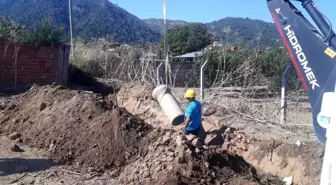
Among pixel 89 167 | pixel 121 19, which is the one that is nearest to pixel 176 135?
pixel 89 167

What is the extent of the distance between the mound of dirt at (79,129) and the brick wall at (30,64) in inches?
184

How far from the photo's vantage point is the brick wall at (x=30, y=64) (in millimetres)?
15336

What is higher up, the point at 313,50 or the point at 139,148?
the point at 313,50

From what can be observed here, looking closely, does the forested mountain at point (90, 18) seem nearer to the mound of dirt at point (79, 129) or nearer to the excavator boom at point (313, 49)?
the mound of dirt at point (79, 129)

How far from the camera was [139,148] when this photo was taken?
24.7ft

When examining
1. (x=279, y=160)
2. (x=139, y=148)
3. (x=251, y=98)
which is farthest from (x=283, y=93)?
(x=139, y=148)

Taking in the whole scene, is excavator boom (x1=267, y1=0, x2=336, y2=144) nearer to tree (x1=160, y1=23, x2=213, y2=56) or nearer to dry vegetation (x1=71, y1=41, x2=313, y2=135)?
dry vegetation (x1=71, y1=41, x2=313, y2=135)

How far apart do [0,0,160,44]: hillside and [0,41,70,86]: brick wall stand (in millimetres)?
33881

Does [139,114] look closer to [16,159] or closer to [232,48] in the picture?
[16,159]

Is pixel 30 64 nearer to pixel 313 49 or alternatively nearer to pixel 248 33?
pixel 313 49

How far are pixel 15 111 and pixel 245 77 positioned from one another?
5653mm

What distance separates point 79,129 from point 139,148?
1.55 metres

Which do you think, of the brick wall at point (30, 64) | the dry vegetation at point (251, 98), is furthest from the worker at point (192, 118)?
the brick wall at point (30, 64)

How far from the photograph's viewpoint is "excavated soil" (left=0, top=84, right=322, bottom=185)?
21.3 ft
